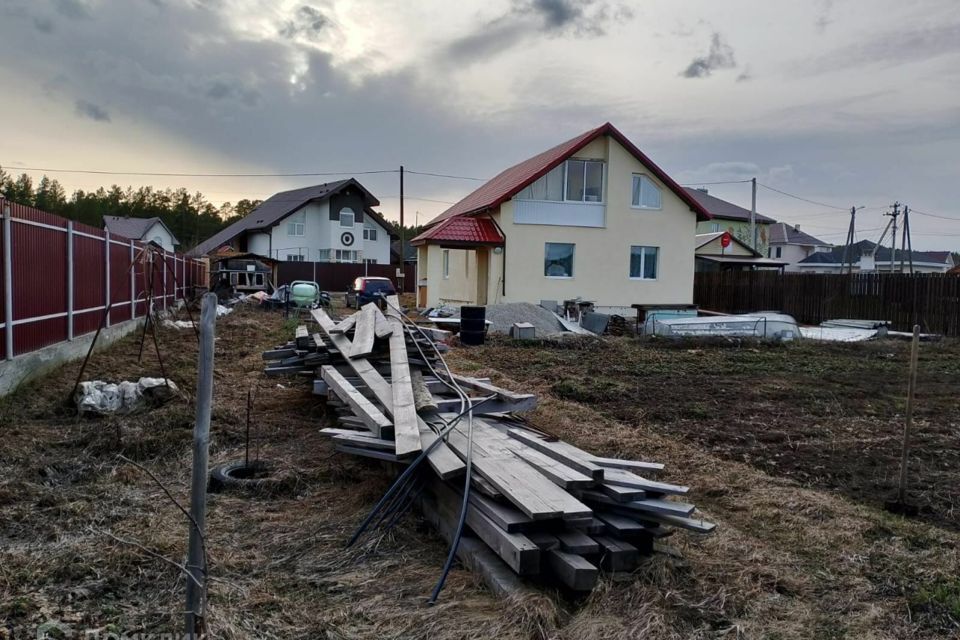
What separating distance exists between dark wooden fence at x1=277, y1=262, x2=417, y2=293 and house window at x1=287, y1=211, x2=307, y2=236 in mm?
5764

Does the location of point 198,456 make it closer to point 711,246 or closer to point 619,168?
point 619,168

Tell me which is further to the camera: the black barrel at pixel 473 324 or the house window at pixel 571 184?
the house window at pixel 571 184

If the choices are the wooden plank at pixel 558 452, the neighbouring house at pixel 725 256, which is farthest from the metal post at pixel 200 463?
the neighbouring house at pixel 725 256

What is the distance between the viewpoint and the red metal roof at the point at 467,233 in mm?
21469

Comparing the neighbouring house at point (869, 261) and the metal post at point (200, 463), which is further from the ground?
the neighbouring house at point (869, 261)

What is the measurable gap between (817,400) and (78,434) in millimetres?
9224

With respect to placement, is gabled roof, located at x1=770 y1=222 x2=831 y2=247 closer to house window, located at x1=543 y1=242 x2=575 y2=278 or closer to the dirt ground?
house window, located at x1=543 y1=242 x2=575 y2=278

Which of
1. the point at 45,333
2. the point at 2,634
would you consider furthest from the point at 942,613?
the point at 45,333

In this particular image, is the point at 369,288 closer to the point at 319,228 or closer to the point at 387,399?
the point at 387,399

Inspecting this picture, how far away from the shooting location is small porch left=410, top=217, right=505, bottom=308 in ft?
71.7

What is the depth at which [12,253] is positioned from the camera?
8.13 m

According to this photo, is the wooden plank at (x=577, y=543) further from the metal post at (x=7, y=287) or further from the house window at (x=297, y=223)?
the house window at (x=297, y=223)

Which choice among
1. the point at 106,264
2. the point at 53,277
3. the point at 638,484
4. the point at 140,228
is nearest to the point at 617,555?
the point at 638,484

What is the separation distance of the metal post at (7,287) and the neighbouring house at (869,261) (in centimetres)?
6395
